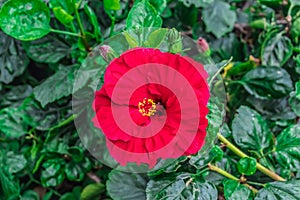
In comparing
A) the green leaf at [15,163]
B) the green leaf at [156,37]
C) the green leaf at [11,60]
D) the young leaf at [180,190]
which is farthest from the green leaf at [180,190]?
the green leaf at [11,60]

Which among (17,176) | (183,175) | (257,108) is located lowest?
(17,176)

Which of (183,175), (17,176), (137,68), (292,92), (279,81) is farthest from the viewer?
(17,176)

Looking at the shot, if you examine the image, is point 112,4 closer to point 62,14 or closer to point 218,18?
point 62,14

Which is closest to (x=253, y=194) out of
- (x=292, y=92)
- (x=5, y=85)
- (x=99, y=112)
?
(x=292, y=92)

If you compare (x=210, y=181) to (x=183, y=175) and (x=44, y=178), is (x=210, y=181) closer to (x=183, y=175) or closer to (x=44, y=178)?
(x=183, y=175)

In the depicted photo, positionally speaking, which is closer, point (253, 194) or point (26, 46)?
point (253, 194)

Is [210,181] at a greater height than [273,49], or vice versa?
[273,49]

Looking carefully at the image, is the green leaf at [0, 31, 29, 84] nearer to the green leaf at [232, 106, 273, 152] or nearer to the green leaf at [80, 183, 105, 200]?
the green leaf at [80, 183, 105, 200]
